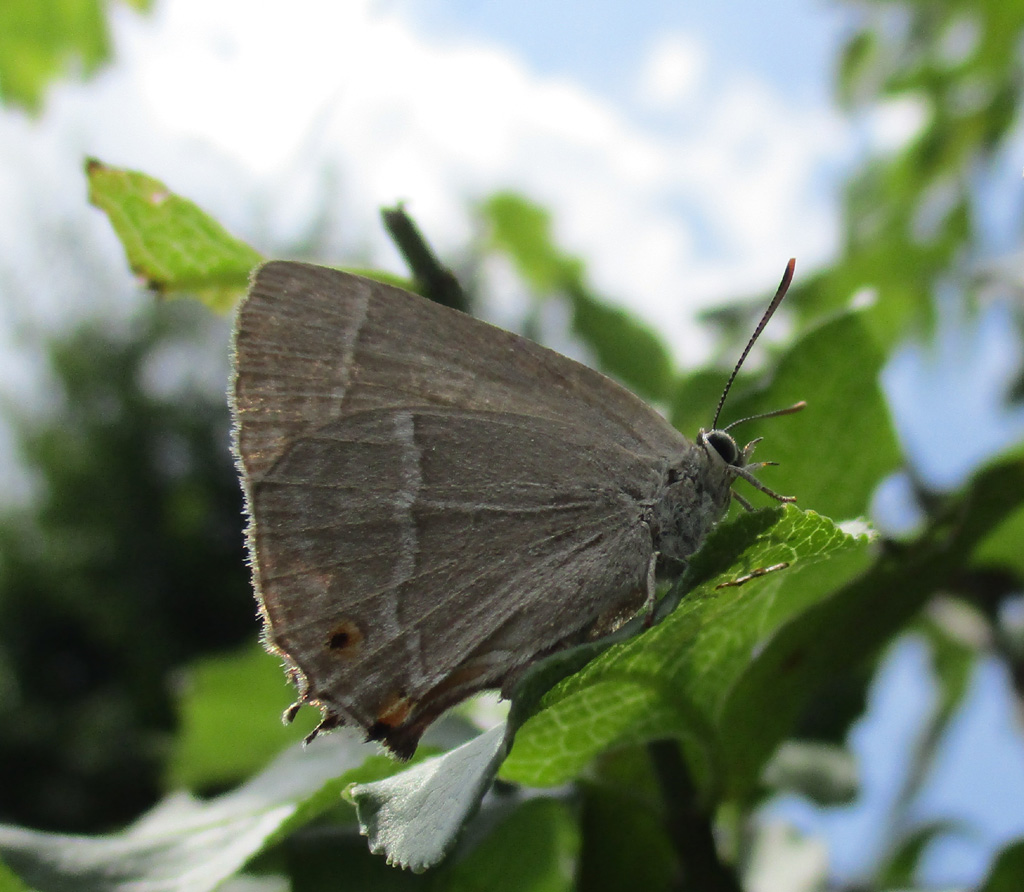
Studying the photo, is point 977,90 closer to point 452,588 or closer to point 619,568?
point 619,568

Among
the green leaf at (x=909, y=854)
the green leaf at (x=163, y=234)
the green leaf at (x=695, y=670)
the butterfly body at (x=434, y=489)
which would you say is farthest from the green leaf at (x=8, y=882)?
the green leaf at (x=909, y=854)

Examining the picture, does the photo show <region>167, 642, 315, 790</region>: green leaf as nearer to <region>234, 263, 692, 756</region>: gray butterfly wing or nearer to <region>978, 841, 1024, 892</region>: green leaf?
<region>234, 263, 692, 756</region>: gray butterfly wing

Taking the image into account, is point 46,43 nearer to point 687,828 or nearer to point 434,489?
point 434,489

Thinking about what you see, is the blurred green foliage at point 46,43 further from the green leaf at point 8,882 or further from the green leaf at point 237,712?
the green leaf at point 8,882

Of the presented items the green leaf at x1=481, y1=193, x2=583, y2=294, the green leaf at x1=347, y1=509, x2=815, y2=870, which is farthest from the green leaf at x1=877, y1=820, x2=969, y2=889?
the green leaf at x1=481, y1=193, x2=583, y2=294

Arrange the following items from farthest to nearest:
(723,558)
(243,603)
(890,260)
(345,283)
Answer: (243,603) < (890,260) < (345,283) < (723,558)

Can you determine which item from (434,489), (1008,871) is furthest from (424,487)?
(1008,871)

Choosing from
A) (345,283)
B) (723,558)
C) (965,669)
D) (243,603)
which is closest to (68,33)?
(345,283)
